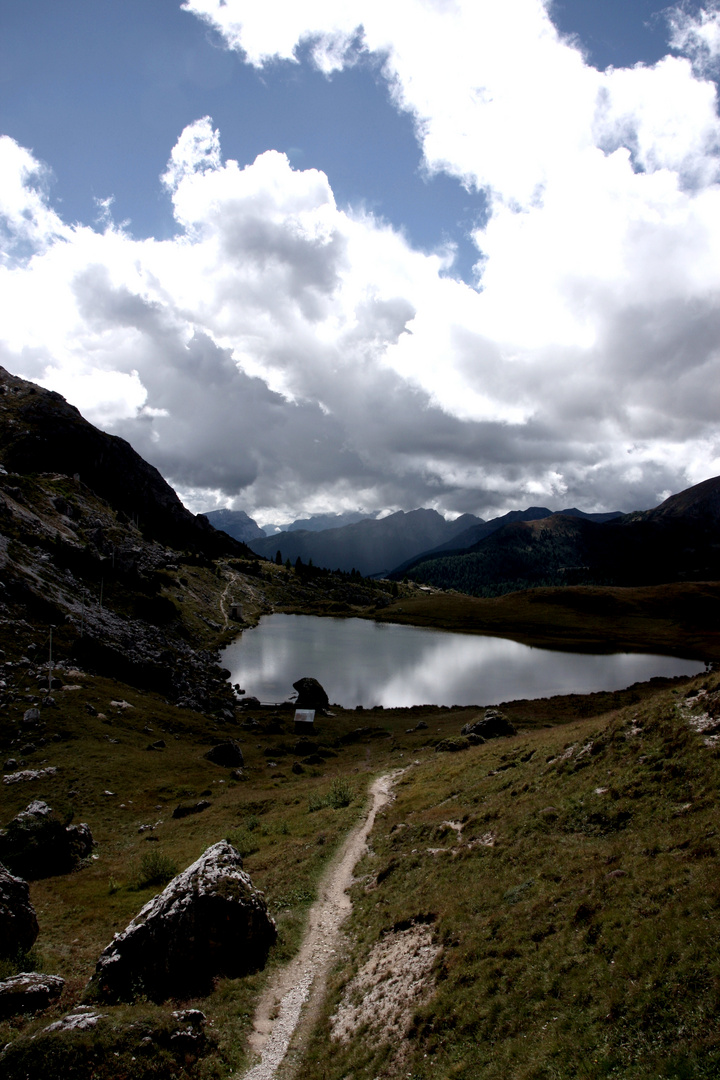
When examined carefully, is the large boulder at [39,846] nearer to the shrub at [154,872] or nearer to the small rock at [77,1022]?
the shrub at [154,872]

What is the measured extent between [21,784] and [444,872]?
38729 mm

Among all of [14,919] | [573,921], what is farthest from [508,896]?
[14,919]

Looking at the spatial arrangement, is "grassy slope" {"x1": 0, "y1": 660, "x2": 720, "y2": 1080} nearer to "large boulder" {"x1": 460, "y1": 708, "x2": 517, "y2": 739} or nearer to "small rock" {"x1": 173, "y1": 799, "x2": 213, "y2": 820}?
"small rock" {"x1": 173, "y1": 799, "x2": 213, "y2": 820}

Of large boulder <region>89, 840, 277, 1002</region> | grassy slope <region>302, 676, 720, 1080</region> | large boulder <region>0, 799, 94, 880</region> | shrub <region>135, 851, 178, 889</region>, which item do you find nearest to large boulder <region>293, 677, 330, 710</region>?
large boulder <region>0, 799, 94, 880</region>

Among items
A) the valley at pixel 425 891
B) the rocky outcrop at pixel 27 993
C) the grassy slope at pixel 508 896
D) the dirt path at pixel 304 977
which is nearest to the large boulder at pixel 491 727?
the valley at pixel 425 891

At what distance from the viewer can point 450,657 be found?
495 ft

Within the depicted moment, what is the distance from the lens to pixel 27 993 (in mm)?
14906

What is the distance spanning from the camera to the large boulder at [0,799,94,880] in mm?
28672

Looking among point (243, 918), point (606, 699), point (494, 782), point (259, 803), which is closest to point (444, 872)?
point (243, 918)

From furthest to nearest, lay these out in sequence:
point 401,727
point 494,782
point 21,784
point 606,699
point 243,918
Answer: point 606,699, point 401,727, point 21,784, point 494,782, point 243,918

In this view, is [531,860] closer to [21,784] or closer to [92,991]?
[92,991]

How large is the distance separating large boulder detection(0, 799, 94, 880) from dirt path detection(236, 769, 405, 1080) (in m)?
16.8

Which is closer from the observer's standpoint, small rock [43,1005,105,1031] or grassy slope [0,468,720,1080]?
small rock [43,1005,105,1031]

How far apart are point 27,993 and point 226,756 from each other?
45.1m
